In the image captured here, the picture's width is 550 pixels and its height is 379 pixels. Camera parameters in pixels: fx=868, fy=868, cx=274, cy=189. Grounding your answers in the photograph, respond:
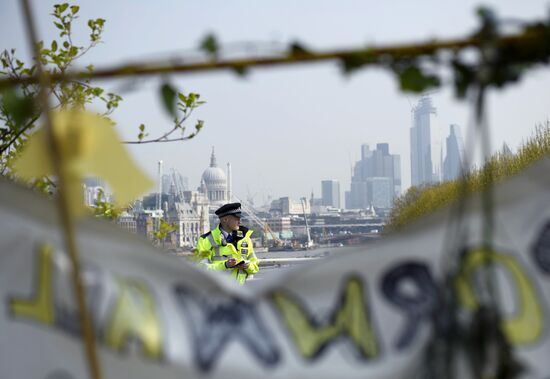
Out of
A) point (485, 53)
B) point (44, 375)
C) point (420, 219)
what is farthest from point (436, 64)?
point (44, 375)

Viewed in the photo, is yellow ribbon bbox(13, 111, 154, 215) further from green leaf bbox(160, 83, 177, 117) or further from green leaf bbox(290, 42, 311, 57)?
green leaf bbox(290, 42, 311, 57)

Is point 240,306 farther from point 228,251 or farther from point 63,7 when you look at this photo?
point 228,251

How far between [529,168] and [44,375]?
1322 millimetres

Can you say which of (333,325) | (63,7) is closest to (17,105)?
(333,325)

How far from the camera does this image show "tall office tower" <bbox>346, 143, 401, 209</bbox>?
11925cm

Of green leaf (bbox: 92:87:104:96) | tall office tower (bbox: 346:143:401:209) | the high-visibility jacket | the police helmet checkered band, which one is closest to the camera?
green leaf (bbox: 92:87:104:96)

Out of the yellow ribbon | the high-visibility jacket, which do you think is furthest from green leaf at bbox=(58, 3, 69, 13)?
the yellow ribbon

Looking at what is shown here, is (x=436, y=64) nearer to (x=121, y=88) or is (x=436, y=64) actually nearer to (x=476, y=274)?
(x=476, y=274)

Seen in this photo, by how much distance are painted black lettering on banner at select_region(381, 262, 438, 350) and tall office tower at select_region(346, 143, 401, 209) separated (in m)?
113

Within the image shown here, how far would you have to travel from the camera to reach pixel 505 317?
6.89 ft

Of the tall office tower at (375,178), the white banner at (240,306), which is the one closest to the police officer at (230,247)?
the white banner at (240,306)

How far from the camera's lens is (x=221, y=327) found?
2.06 m

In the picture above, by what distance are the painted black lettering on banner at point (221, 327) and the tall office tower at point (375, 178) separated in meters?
113

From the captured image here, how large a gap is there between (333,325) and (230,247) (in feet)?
22.0
